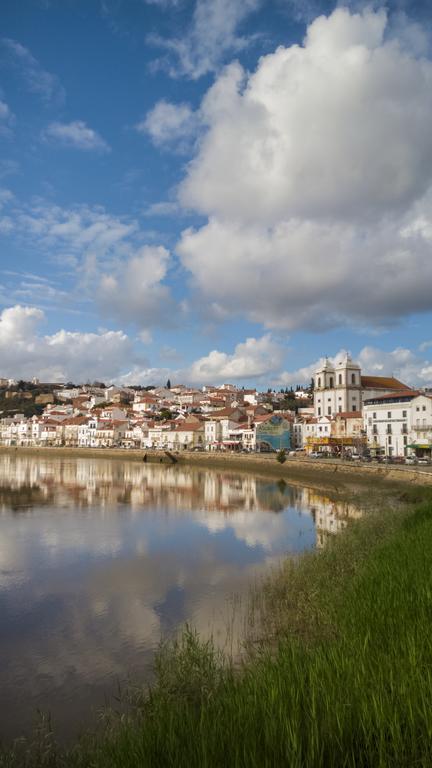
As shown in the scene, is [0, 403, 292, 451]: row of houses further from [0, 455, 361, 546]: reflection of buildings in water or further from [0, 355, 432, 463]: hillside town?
[0, 455, 361, 546]: reflection of buildings in water

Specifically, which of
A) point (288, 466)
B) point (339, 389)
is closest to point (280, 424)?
point (339, 389)

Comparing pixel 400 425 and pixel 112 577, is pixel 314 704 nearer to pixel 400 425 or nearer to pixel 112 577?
pixel 112 577

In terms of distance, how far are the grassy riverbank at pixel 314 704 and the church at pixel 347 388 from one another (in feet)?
263

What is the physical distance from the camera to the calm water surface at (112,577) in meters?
9.15

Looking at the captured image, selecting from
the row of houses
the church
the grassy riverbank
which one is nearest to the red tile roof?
the church

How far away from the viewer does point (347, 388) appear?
8781 cm

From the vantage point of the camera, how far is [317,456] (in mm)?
62688

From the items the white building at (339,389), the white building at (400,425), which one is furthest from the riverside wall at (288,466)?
the white building at (339,389)

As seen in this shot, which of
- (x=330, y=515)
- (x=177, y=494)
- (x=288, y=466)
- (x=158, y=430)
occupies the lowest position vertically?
(x=177, y=494)

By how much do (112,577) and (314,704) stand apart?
12727 mm

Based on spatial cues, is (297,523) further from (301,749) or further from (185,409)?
(185,409)

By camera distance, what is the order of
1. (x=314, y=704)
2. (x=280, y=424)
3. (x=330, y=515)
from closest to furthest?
(x=314, y=704) → (x=330, y=515) → (x=280, y=424)

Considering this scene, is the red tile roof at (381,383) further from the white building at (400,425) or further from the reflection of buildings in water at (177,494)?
the reflection of buildings in water at (177,494)

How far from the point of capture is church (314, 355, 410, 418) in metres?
87.9
